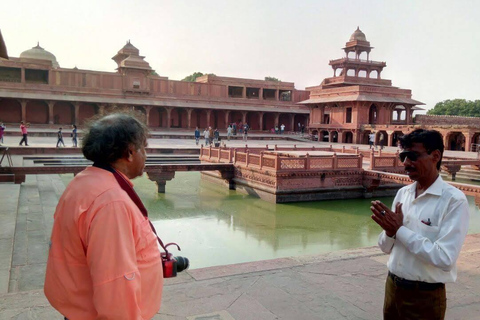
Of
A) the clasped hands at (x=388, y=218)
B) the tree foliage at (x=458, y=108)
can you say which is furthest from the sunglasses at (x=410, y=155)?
the tree foliage at (x=458, y=108)

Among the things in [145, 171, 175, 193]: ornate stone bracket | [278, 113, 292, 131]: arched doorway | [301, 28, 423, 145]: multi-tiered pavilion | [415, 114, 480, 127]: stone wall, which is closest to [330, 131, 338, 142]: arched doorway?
[301, 28, 423, 145]: multi-tiered pavilion

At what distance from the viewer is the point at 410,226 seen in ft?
7.09

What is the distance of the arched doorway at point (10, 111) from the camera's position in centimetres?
3084

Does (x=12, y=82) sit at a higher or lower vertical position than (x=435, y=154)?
higher

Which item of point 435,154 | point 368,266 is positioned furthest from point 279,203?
point 435,154

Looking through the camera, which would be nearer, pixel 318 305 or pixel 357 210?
pixel 318 305

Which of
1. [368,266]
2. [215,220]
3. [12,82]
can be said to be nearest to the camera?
[368,266]

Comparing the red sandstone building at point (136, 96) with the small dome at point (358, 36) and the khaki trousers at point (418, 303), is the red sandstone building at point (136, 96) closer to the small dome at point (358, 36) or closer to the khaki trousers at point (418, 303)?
the small dome at point (358, 36)

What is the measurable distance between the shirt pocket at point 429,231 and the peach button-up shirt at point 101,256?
4.33 ft

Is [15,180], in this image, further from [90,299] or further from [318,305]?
[90,299]

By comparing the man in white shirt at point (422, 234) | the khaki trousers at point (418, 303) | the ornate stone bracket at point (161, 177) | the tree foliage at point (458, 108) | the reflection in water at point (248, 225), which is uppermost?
the tree foliage at point (458, 108)

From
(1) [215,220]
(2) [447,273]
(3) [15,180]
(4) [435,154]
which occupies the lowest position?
(1) [215,220]

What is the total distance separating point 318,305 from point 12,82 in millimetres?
32532

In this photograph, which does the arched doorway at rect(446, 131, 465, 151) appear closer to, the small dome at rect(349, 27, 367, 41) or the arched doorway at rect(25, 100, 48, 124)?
the small dome at rect(349, 27, 367, 41)
